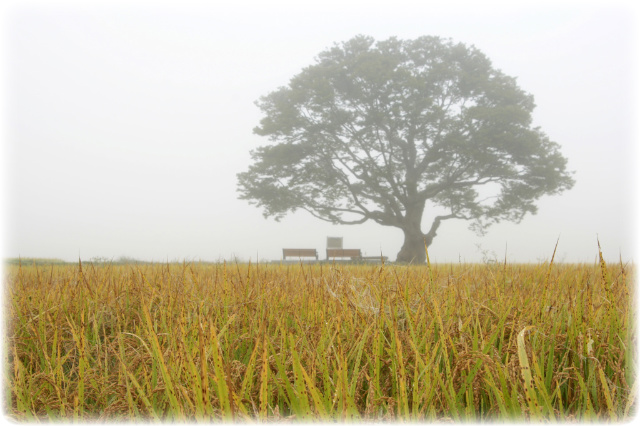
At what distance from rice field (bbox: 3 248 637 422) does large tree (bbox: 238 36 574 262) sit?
56.0 ft

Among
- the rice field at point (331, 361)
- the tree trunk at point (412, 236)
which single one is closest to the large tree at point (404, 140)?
Answer: the tree trunk at point (412, 236)

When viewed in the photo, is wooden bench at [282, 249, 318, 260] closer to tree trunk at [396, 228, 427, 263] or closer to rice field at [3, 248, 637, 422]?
tree trunk at [396, 228, 427, 263]

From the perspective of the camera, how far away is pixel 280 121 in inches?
821

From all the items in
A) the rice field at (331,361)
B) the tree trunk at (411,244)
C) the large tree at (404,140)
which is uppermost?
the large tree at (404,140)

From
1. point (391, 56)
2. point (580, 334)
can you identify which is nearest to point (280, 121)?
point (391, 56)

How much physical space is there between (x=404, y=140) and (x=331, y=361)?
63.0 feet

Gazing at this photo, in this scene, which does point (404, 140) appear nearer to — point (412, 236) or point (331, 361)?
point (412, 236)

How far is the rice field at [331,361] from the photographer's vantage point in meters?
1.51

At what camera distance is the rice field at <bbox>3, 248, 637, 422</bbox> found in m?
1.51

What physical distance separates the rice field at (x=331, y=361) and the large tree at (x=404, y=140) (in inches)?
672

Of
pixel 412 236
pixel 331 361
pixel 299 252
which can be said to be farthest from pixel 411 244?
pixel 331 361

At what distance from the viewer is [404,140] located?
813 inches

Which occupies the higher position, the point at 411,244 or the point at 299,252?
the point at 411,244

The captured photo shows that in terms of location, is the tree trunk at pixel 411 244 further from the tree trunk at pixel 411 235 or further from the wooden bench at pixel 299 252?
the wooden bench at pixel 299 252
